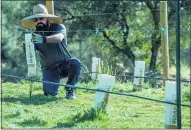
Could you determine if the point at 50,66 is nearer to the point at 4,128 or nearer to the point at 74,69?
the point at 74,69

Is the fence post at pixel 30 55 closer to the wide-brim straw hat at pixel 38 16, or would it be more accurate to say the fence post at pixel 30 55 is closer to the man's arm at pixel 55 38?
the man's arm at pixel 55 38

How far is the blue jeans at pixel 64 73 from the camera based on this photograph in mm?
6234

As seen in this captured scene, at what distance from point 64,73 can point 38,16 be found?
88 cm

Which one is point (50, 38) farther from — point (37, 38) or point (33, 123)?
point (33, 123)

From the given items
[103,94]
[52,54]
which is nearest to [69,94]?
[52,54]

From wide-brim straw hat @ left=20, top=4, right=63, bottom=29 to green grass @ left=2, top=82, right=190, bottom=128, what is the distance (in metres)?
0.97

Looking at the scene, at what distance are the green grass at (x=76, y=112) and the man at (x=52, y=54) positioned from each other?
0.85 ft

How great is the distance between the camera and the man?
246 inches

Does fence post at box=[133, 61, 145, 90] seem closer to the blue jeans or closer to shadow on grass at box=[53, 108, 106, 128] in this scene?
the blue jeans

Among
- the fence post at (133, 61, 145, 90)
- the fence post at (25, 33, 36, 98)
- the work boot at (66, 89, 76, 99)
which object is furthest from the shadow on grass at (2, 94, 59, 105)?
the fence post at (133, 61, 145, 90)

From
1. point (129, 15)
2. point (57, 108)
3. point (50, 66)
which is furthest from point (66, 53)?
point (129, 15)

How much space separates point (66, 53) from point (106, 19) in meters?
11.2

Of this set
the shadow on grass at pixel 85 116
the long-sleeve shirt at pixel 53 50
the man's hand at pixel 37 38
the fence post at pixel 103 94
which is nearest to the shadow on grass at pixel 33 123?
the shadow on grass at pixel 85 116

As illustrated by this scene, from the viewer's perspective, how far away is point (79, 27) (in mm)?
17891
